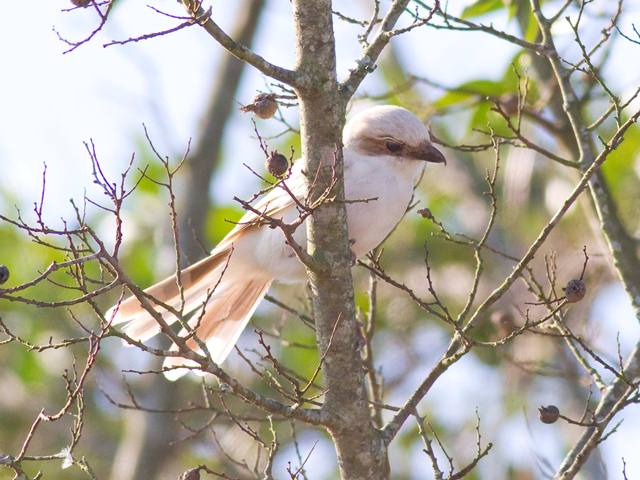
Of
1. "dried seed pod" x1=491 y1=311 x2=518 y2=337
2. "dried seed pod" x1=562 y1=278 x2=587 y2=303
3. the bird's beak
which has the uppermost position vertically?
the bird's beak

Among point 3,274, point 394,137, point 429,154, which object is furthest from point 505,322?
point 3,274

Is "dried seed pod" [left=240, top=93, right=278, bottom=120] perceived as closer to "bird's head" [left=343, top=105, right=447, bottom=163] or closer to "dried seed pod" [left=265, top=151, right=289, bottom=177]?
"dried seed pod" [left=265, top=151, right=289, bottom=177]

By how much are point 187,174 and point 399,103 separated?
3208 mm

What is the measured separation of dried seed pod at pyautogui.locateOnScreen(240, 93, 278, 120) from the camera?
3.95m

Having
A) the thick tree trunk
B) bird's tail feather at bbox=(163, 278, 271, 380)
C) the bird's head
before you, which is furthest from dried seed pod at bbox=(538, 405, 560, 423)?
bird's tail feather at bbox=(163, 278, 271, 380)

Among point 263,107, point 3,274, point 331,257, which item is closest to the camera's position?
point 3,274

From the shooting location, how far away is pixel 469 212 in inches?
407

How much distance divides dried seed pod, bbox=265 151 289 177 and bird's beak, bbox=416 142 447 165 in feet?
4.94

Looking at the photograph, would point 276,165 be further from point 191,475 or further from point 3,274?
point 191,475

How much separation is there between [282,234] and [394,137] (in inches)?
28.0

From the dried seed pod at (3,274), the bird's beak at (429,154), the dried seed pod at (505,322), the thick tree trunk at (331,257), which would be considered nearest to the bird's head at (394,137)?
the bird's beak at (429,154)

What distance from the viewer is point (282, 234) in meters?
5.18

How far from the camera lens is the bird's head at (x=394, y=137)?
5.21 m

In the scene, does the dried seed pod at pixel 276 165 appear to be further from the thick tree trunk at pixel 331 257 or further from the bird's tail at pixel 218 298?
the bird's tail at pixel 218 298
